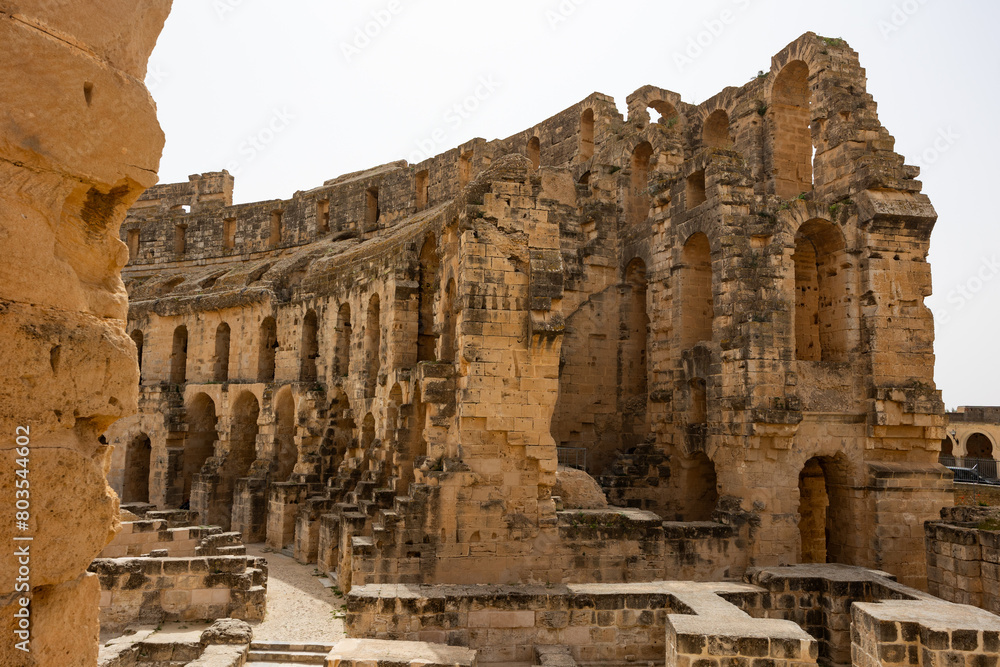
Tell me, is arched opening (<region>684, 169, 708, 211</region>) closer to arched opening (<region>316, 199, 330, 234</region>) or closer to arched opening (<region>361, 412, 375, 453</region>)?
arched opening (<region>361, 412, 375, 453</region>)

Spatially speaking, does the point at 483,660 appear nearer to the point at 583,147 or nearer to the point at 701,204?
the point at 701,204

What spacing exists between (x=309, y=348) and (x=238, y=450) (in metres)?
4.08

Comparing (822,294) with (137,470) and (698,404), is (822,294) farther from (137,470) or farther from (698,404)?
(137,470)

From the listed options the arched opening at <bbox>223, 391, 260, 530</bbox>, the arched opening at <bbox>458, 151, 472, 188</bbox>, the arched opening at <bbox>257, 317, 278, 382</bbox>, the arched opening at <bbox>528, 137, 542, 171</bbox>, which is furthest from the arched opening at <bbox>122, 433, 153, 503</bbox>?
the arched opening at <bbox>528, 137, 542, 171</bbox>

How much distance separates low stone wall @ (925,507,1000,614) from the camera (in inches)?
422

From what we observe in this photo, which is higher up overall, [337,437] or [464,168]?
[464,168]

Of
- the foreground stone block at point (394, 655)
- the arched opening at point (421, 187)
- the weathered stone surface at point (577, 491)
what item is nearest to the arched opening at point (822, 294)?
the weathered stone surface at point (577, 491)

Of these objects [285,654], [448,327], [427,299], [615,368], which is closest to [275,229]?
[427,299]

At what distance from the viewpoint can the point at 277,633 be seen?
36.6 ft

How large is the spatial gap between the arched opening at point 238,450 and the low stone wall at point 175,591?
9.39 m

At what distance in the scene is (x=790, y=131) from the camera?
18484 millimetres

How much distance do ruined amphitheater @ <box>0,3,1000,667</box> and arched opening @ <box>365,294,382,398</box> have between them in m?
0.09

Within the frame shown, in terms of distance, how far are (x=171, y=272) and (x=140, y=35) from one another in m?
31.9

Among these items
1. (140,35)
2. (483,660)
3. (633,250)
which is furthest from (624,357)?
(140,35)
